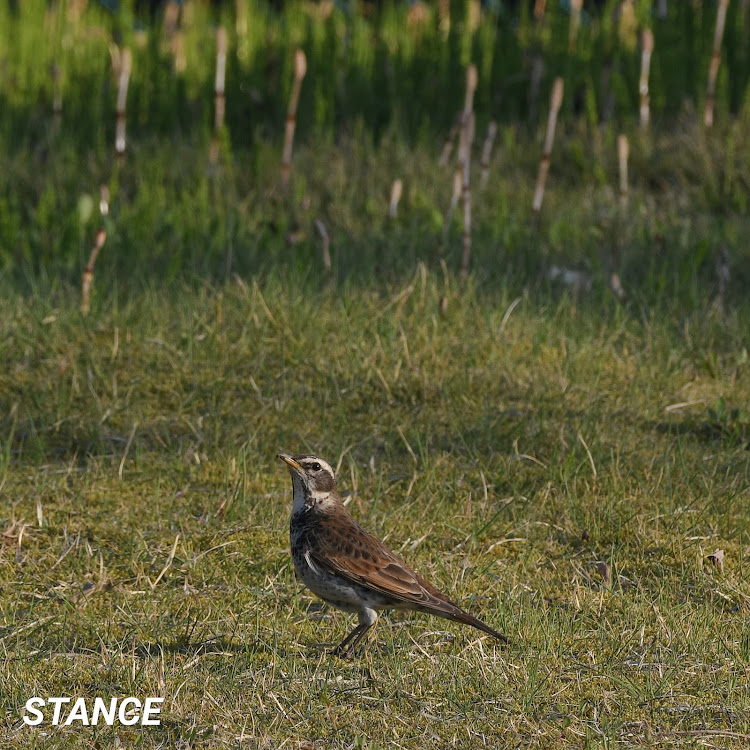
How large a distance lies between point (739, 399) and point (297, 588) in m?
2.85

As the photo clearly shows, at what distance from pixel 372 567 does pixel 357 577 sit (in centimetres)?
7

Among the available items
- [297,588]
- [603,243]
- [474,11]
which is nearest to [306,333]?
[297,588]

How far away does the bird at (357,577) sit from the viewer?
4191 mm

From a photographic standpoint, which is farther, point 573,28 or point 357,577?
point 573,28

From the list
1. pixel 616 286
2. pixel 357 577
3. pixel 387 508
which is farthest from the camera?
pixel 616 286

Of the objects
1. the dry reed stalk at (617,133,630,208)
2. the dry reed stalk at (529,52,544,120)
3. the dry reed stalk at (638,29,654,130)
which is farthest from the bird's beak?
the dry reed stalk at (529,52,544,120)

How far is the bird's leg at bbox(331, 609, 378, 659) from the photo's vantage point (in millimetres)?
4273

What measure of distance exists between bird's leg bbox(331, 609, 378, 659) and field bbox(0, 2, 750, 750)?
131mm

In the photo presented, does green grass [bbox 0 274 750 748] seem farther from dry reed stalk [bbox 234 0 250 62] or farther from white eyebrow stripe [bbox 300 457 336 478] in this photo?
dry reed stalk [bbox 234 0 250 62]

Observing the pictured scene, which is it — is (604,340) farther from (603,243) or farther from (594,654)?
(594,654)

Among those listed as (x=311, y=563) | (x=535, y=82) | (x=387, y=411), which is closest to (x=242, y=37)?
(x=535, y=82)

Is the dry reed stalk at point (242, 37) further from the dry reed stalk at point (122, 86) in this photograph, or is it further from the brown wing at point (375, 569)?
the brown wing at point (375, 569)

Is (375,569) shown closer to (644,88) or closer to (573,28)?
(644,88)

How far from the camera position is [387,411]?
20.7 feet
